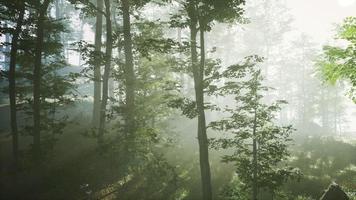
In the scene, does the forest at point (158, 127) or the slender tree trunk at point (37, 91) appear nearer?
the forest at point (158, 127)

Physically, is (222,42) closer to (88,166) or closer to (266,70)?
(266,70)

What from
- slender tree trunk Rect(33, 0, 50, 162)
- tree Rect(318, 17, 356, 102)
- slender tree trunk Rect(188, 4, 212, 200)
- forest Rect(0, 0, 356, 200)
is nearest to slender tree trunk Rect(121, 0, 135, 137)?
forest Rect(0, 0, 356, 200)

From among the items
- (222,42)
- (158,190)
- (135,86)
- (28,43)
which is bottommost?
(158,190)

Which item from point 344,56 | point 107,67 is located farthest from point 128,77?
point 344,56

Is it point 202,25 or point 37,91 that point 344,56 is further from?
point 37,91

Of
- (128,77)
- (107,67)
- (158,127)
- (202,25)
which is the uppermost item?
(202,25)

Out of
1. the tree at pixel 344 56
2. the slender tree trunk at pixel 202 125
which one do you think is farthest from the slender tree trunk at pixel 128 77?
the tree at pixel 344 56

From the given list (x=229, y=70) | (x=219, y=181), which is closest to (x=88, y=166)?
(x=219, y=181)

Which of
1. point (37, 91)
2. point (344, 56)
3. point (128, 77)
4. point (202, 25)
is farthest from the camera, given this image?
point (37, 91)

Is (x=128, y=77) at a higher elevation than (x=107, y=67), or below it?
below

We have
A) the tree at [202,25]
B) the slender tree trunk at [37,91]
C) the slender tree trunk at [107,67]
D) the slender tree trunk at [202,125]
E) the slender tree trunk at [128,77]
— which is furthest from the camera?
the slender tree trunk at [107,67]

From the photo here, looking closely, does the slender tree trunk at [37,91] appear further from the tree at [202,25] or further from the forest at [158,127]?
the tree at [202,25]

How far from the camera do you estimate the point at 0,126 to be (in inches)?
1121

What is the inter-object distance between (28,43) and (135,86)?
5.98 m
